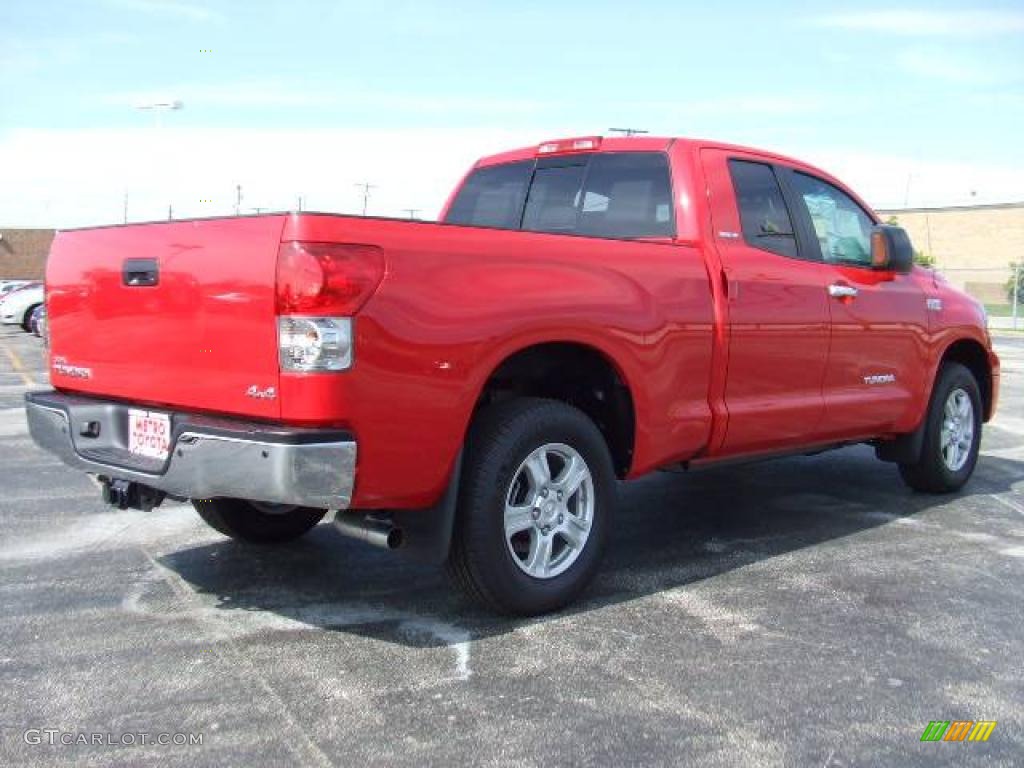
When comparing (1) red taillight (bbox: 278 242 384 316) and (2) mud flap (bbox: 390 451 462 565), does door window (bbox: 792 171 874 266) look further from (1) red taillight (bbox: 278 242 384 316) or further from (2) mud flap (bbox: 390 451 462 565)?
(1) red taillight (bbox: 278 242 384 316)

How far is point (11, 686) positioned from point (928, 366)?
16.9 feet

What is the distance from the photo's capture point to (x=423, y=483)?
3682mm

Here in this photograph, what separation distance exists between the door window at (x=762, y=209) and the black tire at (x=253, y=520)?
2.53 meters

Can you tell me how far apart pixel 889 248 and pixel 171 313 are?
3.89m

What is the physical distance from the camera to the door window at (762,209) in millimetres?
5156

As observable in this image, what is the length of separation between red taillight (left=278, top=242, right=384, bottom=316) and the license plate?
0.73 m

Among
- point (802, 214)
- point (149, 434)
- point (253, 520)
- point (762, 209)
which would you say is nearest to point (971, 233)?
point (802, 214)

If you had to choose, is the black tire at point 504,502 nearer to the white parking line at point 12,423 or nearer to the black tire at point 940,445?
the black tire at point 940,445

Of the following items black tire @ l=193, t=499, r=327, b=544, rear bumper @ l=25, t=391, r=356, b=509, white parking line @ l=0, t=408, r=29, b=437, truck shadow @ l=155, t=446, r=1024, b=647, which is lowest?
white parking line @ l=0, t=408, r=29, b=437

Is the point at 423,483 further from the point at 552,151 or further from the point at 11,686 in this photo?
the point at 552,151

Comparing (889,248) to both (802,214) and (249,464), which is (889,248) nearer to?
(802,214)

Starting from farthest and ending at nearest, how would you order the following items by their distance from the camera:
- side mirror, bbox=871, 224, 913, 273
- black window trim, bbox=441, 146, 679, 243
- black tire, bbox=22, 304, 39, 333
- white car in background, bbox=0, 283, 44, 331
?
white car in background, bbox=0, 283, 44, 331
black tire, bbox=22, 304, 39, 333
side mirror, bbox=871, 224, 913, 273
black window trim, bbox=441, 146, 679, 243

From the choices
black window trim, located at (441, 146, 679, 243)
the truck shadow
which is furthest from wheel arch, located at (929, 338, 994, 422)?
black window trim, located at (441, 146, 679, 243)

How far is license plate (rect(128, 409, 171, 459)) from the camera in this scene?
12.3ft
